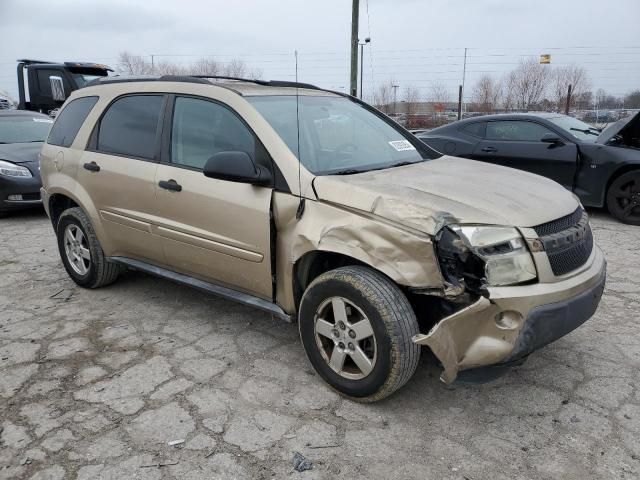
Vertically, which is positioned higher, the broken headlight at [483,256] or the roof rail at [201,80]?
the roof rail at [201,80]

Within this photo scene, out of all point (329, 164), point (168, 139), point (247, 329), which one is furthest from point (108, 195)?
point (329, 164)

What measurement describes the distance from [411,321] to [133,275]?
10.6ft

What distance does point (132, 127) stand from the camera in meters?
3.92

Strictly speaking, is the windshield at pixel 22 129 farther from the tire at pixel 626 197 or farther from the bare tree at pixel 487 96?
the bare tree at pixel 487 96

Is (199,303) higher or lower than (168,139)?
lower

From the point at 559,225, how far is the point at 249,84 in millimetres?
2220

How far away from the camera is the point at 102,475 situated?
2.31 metres

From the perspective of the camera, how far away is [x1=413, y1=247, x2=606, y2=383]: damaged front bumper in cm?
239

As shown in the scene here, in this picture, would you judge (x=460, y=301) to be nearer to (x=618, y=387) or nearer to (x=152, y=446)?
(x=618, y=387)

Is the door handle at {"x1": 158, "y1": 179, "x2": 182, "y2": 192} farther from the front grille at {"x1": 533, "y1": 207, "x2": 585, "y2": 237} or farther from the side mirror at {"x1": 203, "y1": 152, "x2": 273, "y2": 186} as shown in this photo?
the front grille at {"x1": 533, "y1": 207, "x2": 585, "y2": 237}

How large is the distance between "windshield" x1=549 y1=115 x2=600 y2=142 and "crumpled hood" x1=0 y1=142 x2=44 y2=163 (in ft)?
24.5

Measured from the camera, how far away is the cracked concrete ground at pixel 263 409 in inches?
93.9

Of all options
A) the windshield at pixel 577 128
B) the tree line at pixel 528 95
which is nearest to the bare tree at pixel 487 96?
the tree line at pixel 528 95

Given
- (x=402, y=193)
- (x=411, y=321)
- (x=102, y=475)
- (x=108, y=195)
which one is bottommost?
(x=102, y=475)
